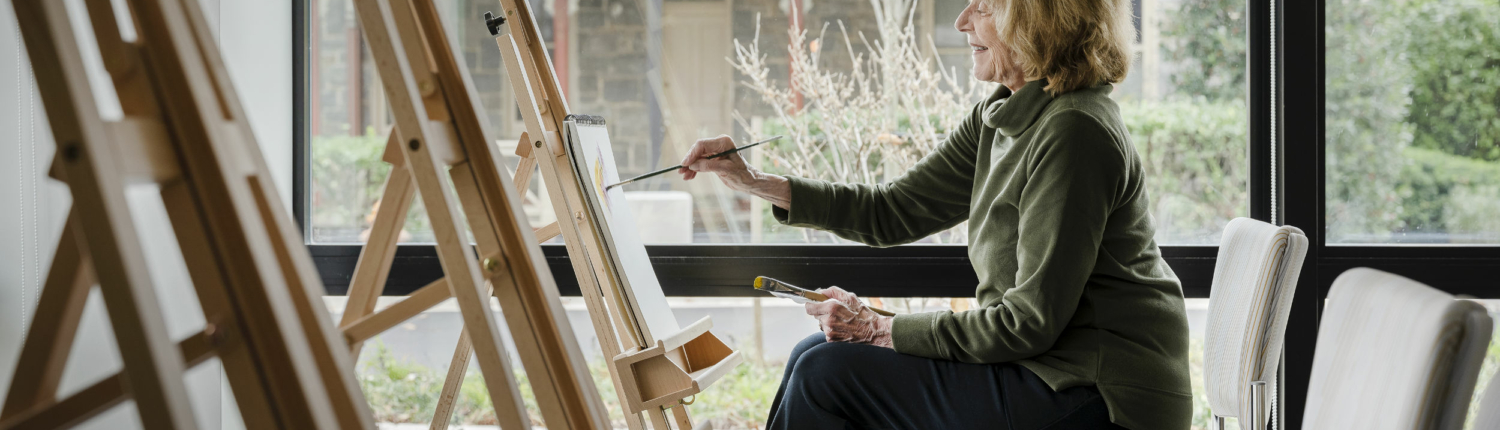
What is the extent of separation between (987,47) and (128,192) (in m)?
1.86

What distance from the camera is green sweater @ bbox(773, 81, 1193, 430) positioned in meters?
1.37

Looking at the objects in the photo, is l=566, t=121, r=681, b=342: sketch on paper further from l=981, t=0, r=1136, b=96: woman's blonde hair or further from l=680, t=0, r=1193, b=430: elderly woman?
l=981, t=0, r=1136, b=96: woman's blonde hair

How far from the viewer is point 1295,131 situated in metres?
2.12

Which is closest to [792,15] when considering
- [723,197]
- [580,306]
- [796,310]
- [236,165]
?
[723,197]

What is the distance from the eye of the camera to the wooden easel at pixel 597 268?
5.04ft

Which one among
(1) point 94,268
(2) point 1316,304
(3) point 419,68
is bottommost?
(2) point 1316,304

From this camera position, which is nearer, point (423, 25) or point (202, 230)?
point (202, 230)

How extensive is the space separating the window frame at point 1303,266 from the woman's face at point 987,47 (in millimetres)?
647

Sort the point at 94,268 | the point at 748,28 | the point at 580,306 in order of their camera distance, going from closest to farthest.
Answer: the point at 94,268 < the point at 748,28 < the point at 580,306

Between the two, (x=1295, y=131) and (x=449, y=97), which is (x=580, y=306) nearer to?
(x=449, y=97)

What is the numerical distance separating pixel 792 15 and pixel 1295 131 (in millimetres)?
1172

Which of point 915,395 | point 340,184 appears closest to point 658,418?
point 915,395

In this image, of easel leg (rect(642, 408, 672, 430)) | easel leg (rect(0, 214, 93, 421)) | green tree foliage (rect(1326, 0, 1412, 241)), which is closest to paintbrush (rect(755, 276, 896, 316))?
easel leg (rect(642, 408, 672, 430))

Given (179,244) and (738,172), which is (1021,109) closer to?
(738,172)
